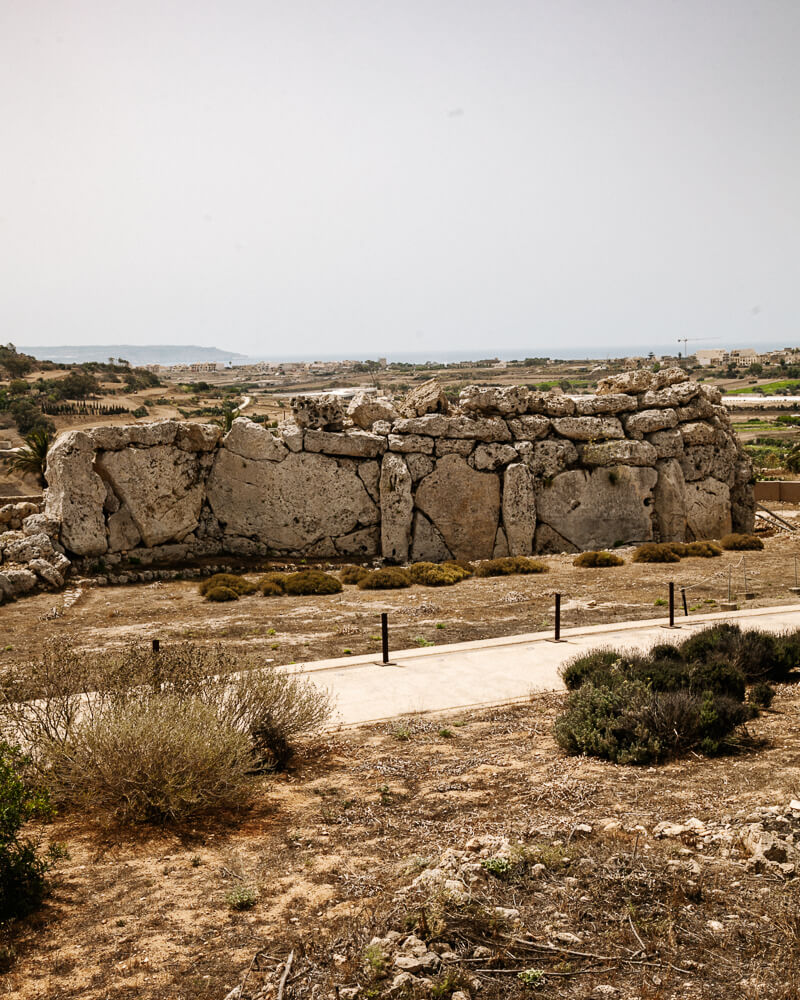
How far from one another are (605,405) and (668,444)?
244 centimetres

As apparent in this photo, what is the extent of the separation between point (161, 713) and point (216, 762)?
66cm

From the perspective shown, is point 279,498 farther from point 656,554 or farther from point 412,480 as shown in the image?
point 656,554

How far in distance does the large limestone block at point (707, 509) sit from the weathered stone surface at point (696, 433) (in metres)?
1.36

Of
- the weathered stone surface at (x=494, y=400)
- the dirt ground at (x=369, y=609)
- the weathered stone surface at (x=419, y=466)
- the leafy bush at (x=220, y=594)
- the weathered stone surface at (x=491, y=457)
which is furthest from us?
the weathered stone surface at (x=494, y=400)

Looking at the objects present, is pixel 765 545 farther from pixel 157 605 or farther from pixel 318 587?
pixel 157 605

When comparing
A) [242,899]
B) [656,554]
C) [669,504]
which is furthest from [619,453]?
[242,899]

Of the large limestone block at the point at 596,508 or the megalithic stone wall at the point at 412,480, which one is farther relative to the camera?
the large limestone block at the point at 596,508

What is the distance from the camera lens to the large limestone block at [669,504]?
26.8 metres

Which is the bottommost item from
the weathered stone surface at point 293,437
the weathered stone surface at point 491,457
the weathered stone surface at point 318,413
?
the weathered stone surface at point 491,457

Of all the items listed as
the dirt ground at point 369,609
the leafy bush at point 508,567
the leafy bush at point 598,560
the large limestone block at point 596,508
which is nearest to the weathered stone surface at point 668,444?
the large limestone block at point 596,508

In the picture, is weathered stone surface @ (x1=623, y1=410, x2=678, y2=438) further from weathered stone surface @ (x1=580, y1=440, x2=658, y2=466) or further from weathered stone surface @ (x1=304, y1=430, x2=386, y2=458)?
weathered stone surface @ (x1=304, y1=430, x2=386, y2=458)

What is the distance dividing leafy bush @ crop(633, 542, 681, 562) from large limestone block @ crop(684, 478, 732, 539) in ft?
10.3

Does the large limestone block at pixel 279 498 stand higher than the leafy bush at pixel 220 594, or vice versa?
the large limestone block at pixel 279 498

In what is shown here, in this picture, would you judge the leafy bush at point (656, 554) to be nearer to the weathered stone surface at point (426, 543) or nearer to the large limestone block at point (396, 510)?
the weathered stone surface at point (426, 543)
